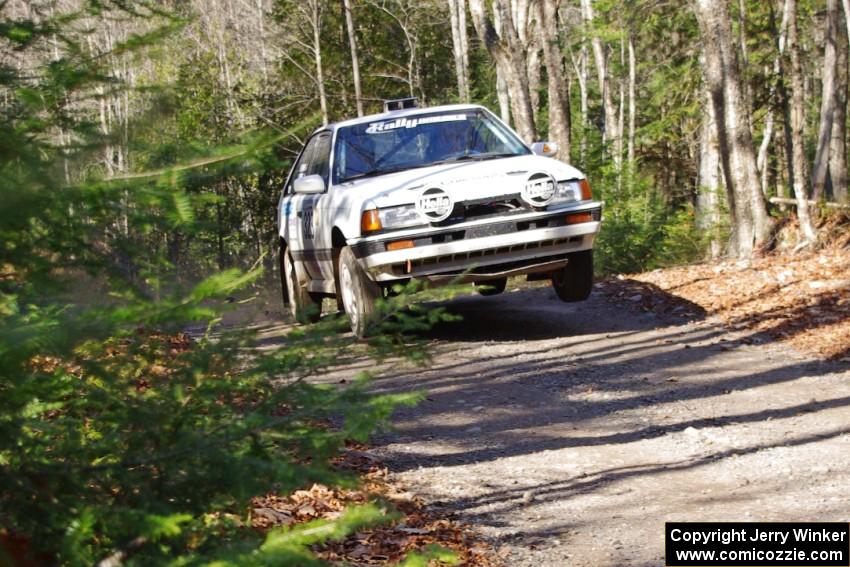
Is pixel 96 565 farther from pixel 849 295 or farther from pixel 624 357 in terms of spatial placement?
pixel 849 295

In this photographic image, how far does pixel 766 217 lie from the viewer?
48.8 ft

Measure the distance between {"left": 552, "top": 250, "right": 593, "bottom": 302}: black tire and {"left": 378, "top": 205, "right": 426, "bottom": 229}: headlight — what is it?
167 cm

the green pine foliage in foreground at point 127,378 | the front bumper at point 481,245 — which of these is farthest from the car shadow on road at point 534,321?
the green pine foliage in foreground at point 127,378

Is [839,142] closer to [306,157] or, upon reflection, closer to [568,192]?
[306,157]

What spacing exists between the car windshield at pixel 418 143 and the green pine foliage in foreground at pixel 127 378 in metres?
6.85

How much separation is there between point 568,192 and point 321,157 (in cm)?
264

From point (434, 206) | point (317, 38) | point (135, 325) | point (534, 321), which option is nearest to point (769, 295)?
point (534, 321)

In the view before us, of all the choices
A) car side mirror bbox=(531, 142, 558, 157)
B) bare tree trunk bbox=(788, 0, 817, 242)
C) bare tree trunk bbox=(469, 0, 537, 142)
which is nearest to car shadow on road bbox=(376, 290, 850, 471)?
car side mirror bbox=(531, 142, 558, 157)

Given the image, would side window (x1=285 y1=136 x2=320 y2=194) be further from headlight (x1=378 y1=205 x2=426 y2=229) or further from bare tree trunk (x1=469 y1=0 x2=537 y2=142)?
bare tree trunk (x1=469 y1=0 x2=537 y2=142)

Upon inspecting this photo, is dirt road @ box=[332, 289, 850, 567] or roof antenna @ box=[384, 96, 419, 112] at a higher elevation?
roof antenna @ box=[384, 96, 419, 112]

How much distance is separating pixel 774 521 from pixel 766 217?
10.7m

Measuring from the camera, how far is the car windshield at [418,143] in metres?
9.93

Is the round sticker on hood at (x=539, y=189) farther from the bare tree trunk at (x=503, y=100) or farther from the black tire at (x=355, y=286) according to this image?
the bare tree trunk at (x=503, y=100)

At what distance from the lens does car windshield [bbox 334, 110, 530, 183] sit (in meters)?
9.93
